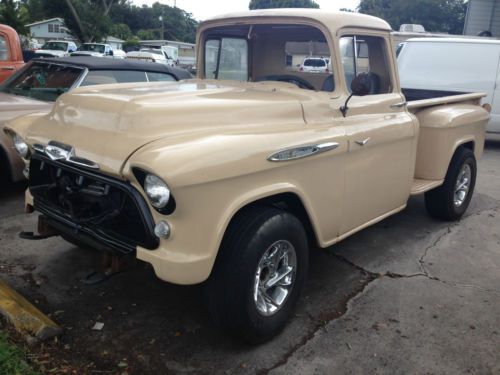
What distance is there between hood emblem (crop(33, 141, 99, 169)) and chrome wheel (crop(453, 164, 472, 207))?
12.8 feet

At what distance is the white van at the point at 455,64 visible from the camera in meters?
8.43

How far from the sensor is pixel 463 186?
534cm

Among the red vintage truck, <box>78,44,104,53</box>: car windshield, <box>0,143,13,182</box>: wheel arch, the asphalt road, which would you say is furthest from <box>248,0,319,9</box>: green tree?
the asphalt road

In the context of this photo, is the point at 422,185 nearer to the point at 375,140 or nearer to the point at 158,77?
the point at 375,140

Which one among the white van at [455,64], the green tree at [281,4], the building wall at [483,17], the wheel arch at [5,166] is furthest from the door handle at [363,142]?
the green tree at [281,4]

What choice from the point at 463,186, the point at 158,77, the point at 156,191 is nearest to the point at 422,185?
the point at 463,186

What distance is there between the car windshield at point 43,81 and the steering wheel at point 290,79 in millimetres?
2750

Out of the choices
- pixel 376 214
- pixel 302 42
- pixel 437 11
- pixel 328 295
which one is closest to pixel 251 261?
pixel 328 295

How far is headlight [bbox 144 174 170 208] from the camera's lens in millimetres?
2400

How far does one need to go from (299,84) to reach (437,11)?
55.0 meters

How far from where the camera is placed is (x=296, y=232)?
301 centimetres

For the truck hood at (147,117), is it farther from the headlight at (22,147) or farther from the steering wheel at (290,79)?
the steering wheel at (290,79)

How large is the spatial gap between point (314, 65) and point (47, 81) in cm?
370

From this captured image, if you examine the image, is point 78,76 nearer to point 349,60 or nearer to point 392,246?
point 349,60
